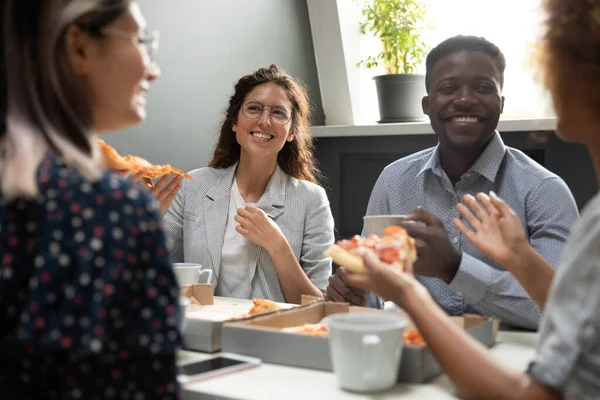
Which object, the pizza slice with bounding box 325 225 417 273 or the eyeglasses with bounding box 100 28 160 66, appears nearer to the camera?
the eyeglasses with bounding box 100 28 160 66

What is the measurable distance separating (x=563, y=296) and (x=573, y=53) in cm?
35

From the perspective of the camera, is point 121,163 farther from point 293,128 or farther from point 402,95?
point 402,95

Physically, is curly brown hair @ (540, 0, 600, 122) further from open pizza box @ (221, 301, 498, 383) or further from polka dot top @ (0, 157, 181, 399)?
polka dot top @ (0, 157, 181, 399)

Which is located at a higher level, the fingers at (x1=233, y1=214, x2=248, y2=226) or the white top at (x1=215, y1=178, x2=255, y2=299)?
the fingers at (x1=233, y1=214, x2=248, y2=226)

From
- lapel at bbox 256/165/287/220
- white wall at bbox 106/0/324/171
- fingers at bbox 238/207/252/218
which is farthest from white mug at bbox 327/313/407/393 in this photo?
white wall at bbox 106/0/324/171

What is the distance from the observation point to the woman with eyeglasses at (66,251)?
2.36 ft

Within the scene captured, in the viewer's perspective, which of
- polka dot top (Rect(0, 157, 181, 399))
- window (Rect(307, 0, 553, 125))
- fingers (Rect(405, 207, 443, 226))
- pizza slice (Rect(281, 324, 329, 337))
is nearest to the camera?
polka dot top (Rect(0, 157, 181, 399))

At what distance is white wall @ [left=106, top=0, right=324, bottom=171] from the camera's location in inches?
103

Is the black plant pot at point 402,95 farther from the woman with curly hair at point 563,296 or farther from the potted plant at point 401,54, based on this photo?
the woman with curly hair at point 563,296

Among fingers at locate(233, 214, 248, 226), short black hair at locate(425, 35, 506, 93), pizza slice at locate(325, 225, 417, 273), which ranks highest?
short black hair at locate(425, 35, 506, 93)

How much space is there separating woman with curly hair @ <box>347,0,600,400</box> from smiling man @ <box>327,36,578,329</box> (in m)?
0.66

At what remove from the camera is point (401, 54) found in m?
3.25

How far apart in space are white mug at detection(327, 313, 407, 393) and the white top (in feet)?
3.78

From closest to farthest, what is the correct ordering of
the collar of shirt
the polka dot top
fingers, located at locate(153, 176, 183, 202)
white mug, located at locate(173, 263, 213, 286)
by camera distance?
the polka dot top
white mug, located at locate(173, 263, 213, 286)
the collar of shirt
fingers, located at locate(153, 176, 183, 202)
